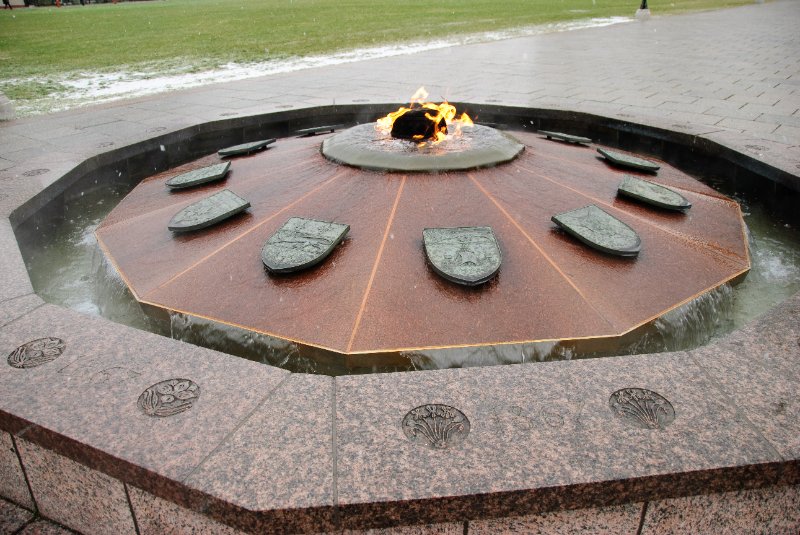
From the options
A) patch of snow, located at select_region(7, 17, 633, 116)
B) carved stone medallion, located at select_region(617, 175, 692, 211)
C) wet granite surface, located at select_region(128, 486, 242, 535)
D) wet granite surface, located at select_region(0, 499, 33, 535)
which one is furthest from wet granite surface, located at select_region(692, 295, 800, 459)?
patch of snow, located at select_region(7, 17, 633, 116)

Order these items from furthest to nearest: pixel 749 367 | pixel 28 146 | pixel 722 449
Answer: pixel 28 146, pixel 749 367, pixel 722 449

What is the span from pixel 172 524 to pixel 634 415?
142 cm

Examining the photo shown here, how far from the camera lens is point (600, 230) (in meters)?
3.00

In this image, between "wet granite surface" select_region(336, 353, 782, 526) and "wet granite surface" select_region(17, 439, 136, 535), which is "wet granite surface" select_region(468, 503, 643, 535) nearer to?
"wet granite surface" select_region(336, 353, 782, 526)

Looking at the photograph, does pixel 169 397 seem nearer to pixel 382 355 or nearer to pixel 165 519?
pixel 165 519

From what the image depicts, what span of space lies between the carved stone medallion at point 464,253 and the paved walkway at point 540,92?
241 cm

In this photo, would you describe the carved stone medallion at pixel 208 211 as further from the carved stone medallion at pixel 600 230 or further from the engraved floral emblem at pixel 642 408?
the engraved floral emblem at pixel 642 408

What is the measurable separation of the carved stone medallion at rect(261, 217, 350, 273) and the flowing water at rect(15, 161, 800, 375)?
1.30 ft

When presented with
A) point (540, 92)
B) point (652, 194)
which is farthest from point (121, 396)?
point (540, 92)

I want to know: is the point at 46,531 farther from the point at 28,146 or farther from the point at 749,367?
the point at 28,146

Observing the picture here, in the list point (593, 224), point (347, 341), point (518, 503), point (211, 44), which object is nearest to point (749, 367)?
point (518, 503)

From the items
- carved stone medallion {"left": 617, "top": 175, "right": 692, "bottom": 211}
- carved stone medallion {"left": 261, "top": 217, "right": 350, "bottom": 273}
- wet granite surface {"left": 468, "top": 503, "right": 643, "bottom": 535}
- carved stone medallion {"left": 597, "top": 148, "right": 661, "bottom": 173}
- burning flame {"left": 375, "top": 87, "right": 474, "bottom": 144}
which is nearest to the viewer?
wet granite surface {"left": 468, "top": 503, "right": 643, "bottom": 535}

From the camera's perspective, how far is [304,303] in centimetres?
264

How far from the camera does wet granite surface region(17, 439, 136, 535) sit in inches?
69.8
